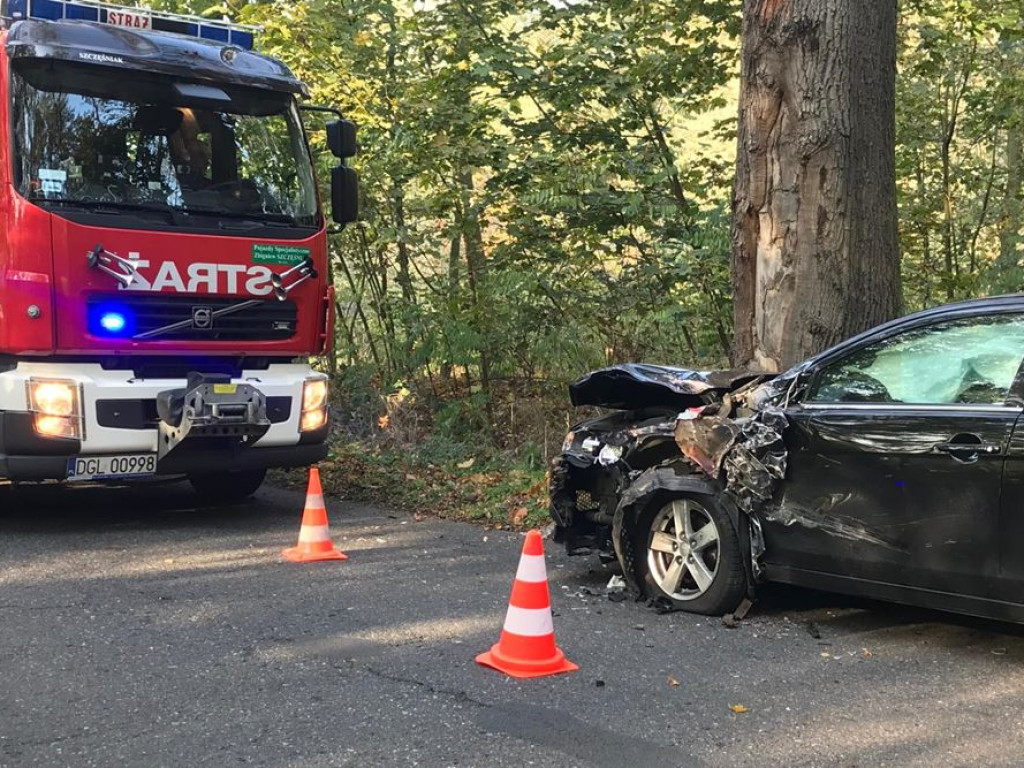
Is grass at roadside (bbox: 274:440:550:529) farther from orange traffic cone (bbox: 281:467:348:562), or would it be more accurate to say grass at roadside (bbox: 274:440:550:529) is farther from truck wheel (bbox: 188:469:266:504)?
orange traffic cone (bbox: 281:467:348:562)

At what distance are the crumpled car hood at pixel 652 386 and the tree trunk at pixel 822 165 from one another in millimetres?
1059

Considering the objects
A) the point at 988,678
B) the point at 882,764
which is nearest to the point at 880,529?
the point at 988,678

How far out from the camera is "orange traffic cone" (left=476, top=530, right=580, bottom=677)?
445 centimetres

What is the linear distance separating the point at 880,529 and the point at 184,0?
1139cm

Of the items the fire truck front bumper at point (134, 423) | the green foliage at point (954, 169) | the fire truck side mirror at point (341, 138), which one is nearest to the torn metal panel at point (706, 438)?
the fire truck front bumper at point (134, 423)

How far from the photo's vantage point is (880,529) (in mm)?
4691

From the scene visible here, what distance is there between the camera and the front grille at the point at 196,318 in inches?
274

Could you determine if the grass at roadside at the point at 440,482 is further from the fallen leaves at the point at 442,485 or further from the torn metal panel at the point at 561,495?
the torn metal panel at the point at 561,495

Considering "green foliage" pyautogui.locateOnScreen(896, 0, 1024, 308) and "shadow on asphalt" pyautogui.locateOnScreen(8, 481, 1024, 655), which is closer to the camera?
"shadow on asphalt" pyautogui.locateOnScreen(8, 481, 1024, 655)

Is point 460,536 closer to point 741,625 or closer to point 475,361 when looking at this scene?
point 741,625

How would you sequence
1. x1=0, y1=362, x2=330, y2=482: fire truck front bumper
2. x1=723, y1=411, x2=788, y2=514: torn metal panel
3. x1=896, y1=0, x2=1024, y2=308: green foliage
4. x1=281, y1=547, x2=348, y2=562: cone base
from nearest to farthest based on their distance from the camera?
x1=723, y1=411, x2=788, y2=514: torn metal panel, x1=281, y1=547, x2=348, y2=562: cone base, x1=0, y1=362, x2=330, y2=482: fire truck front bumper, x1=896, y1=0, x2=1024, y2=308: green foliage

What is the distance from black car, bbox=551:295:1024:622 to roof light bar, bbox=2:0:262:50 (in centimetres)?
448

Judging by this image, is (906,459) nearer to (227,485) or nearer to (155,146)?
(155,146)

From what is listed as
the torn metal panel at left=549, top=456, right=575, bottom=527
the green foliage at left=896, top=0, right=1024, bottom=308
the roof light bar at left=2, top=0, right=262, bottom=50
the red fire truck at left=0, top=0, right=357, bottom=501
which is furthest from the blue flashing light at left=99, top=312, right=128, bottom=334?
the green foliage at left=896, top=0, right=1024, bottom=308
